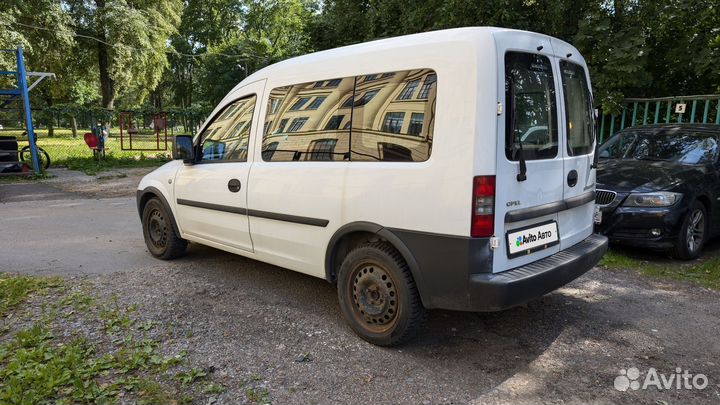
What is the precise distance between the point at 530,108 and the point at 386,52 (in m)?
1.06

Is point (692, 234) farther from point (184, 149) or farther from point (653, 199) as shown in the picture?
point (184, 149)

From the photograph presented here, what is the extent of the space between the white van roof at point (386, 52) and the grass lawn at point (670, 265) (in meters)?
3.09

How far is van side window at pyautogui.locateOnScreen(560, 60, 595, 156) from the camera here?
11.6 feet

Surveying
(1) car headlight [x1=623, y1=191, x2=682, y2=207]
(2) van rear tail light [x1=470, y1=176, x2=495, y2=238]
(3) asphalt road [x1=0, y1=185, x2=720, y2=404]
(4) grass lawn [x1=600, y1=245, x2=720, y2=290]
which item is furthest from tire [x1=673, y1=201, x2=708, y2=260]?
(2) van rear tail light [x1=470, y1=176, x2=495, y2=238]

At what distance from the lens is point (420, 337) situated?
360cm

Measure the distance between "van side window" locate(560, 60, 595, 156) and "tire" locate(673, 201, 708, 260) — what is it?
99.4 inches

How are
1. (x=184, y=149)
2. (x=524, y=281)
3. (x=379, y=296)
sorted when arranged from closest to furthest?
(x=524, y=281) → (x=379, y=296) → (x=184, y=149)

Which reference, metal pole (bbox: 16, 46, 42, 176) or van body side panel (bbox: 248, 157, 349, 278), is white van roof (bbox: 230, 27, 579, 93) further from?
metal pole (bbox: 16, 46, 42, 176)

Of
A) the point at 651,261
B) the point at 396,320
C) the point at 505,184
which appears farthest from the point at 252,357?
the point at 651,261

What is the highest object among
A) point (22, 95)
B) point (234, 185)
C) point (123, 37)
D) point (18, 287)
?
point (123, 37)

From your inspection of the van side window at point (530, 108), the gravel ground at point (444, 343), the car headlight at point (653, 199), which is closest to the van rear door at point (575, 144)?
the van side window at point (530, 108)

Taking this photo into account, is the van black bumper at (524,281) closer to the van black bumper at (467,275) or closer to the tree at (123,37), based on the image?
the van black bumper at (467,275)

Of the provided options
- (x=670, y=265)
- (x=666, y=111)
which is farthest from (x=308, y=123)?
(x=666, y=111)

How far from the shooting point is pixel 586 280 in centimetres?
499
